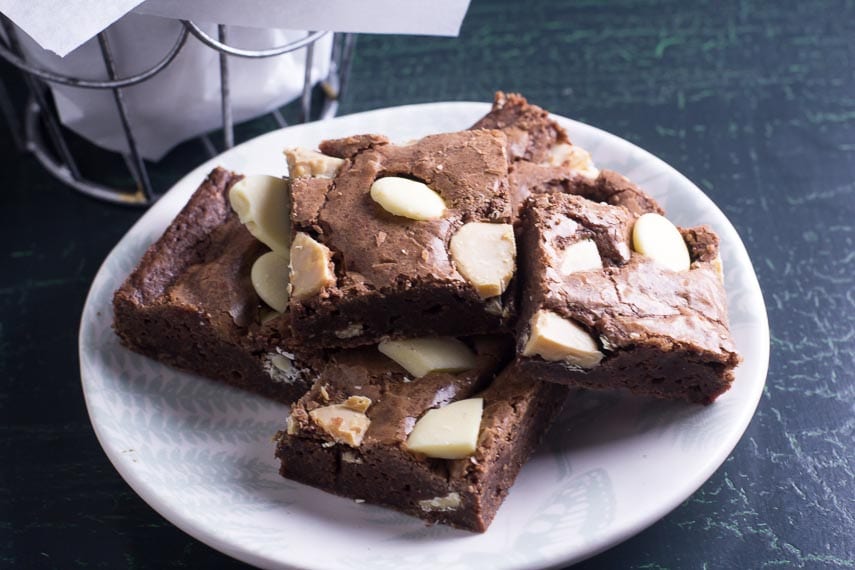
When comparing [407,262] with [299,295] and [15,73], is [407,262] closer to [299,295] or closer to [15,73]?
[299,295]

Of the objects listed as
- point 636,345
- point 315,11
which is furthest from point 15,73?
point 636,345

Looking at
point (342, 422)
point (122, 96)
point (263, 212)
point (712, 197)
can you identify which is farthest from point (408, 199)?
point (712, 197)

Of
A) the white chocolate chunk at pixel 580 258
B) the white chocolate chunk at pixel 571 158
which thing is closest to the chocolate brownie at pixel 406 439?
the white chocolate chunk at pixel 580 258

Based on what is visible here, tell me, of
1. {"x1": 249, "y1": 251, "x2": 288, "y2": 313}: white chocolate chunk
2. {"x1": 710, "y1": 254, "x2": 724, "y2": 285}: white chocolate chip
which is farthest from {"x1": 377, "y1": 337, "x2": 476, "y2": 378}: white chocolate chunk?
{"x1": 710, "y1": 254, "x2": 724, "y2": 285}: white chocolate chip

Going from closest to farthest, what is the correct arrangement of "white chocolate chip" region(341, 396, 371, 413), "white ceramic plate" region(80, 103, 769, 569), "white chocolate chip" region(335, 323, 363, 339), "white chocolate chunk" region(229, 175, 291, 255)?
"white ceramic plate" region(80, 103, 769, 569) → "white chocolate chip" region(341, 396, 371, 413) → "white chocolate chip" region(335, 323, 363, 339) → "white chocolate chunk" region(229, 175, 291, 255)

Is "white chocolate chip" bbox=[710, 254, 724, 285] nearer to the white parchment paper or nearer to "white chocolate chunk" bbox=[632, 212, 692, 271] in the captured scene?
"white chocolate chunk" bbox=[632, 212, 692, 271]

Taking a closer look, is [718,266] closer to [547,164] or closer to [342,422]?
[547,164]

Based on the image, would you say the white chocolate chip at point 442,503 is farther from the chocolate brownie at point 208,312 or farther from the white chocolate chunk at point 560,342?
the chocolate brownie at point 208,312
